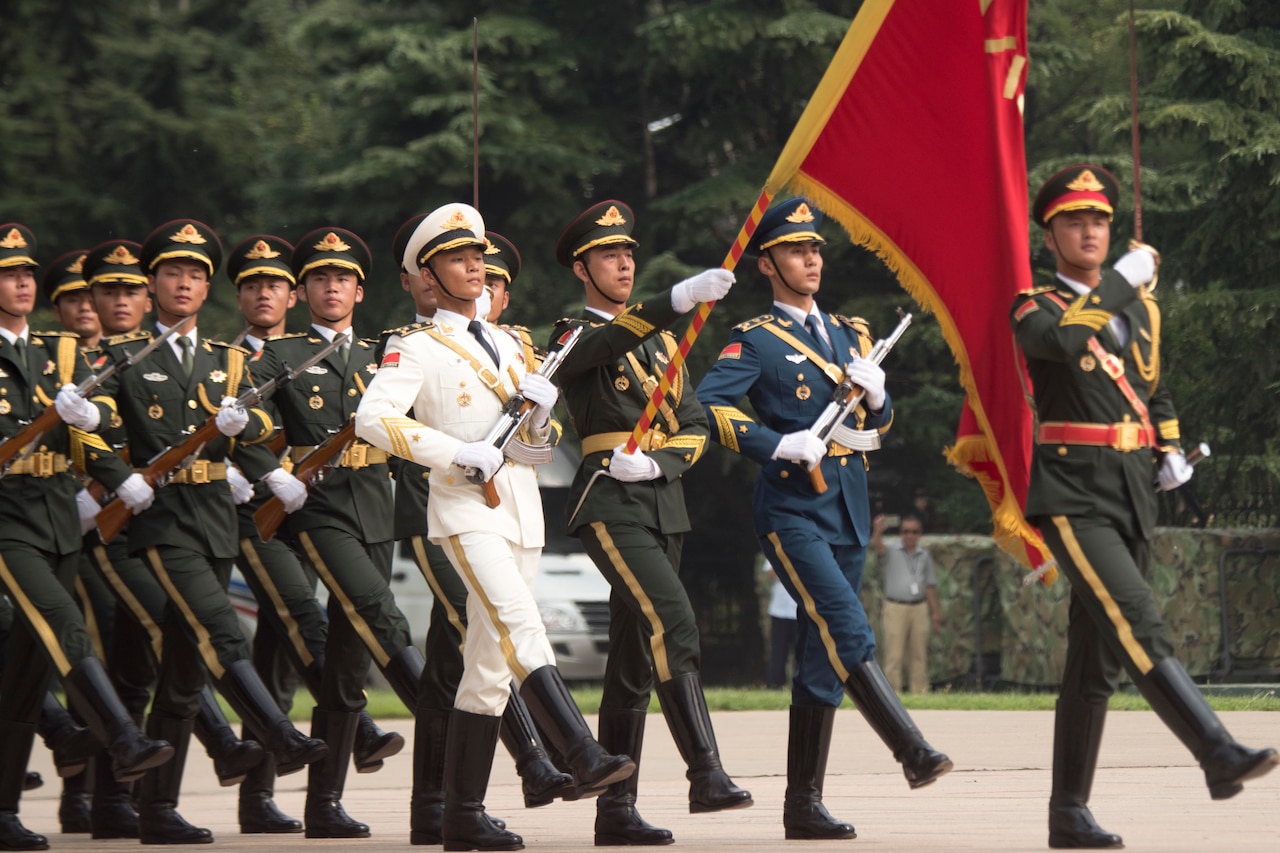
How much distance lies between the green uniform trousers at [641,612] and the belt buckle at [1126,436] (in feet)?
5.05

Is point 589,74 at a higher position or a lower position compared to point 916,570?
higher

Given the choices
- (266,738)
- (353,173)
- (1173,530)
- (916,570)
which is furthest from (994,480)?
(353,173)

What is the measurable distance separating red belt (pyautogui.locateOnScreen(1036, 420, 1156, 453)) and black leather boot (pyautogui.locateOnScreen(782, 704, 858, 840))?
4.44 feet

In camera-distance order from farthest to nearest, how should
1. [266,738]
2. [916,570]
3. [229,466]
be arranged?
1. [916,570]
2. [229,466]
3. [266,738]

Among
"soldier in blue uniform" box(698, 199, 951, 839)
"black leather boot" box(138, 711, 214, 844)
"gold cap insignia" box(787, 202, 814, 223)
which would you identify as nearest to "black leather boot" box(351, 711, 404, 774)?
"black leather boot" box(138, 711, 214, 844)

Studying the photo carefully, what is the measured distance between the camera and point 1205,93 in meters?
16.2

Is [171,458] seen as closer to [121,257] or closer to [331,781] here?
[121,257]

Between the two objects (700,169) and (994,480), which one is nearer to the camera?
(994,480)

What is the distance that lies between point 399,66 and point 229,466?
11450mm

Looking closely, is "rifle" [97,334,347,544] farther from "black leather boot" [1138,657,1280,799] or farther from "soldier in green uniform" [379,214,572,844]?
"black leather boot" [1138,657,1280,799]

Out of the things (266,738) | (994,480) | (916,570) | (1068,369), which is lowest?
(916,570)

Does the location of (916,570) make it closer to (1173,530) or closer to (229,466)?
(1173,530)

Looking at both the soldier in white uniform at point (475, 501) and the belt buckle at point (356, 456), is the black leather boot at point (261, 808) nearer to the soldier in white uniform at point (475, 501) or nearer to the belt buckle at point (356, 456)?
the belt buckle at point (356, 456)

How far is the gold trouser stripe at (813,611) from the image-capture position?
289 inches
